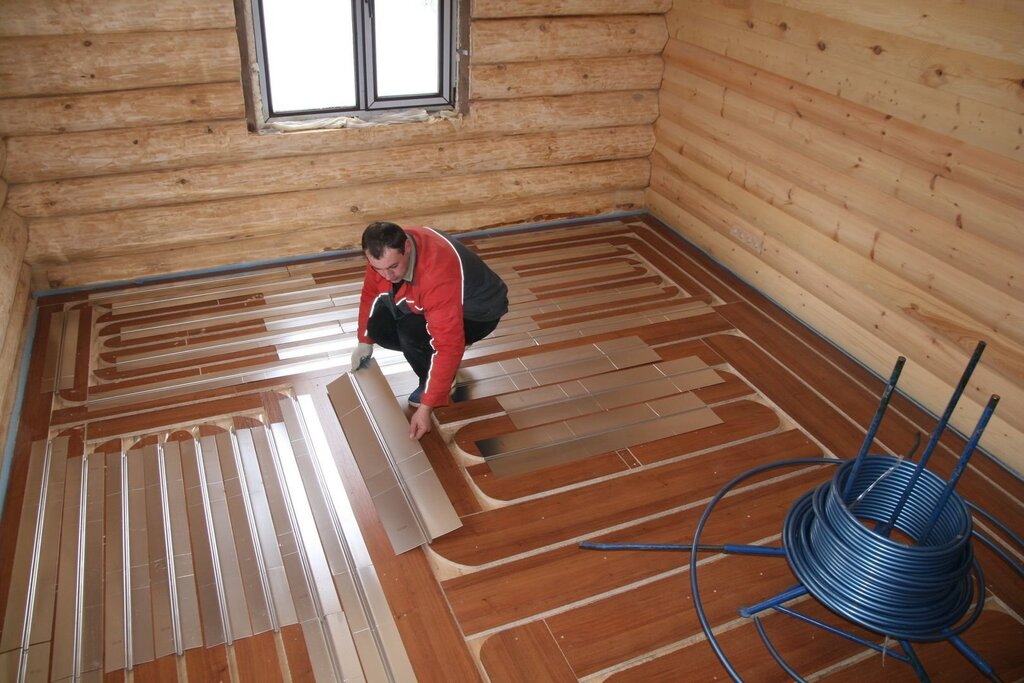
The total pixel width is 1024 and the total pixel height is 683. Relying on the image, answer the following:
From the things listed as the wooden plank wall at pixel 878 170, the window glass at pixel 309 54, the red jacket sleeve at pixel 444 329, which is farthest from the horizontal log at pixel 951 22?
the window glass at pixel 309 54

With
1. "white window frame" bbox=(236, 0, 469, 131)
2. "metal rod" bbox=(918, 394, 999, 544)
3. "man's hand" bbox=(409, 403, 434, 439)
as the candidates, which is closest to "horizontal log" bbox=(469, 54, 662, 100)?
"white window frame" bbox=(236, 0, 469, 131)

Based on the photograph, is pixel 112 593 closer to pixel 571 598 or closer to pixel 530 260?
pixel 571 598

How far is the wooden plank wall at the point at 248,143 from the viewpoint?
150 inches

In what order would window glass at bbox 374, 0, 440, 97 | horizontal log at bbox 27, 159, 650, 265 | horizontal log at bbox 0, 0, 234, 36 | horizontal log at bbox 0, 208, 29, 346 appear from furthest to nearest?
window glass at bbox 374, 0, 440, 97, horizontal log at bbox 27, 159, 650, 265, horizontal log at bbox 0, 0, 234, 36, horizontal log at bbox 0, 208, 29, 346

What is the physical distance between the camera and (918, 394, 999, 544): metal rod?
2115 millimetres

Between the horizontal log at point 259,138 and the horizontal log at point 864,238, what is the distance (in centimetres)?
58

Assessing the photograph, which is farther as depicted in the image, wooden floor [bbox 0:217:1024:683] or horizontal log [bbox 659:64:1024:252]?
horizontal log [bbox 659:64:1024:252]

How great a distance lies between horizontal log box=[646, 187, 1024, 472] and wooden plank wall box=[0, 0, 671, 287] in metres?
0.87

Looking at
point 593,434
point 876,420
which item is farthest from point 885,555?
point 593,434

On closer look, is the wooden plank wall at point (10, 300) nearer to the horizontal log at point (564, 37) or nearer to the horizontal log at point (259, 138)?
the horizontal log at point (259, 138)

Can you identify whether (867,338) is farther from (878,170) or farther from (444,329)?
(444,329)

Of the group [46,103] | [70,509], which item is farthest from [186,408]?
[46,103]

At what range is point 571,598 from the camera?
267 centimetres

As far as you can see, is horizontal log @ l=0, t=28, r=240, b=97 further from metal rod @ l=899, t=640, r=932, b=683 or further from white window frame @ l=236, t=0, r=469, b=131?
metal rod @ l=899, t=640, r=932, b=683
